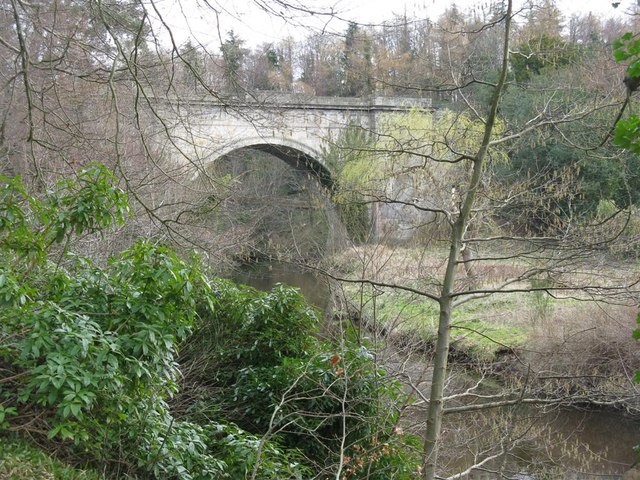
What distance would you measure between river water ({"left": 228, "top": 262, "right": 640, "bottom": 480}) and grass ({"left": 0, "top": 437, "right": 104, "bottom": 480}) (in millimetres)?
3795

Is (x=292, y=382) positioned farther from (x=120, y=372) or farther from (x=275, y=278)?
(x=275, y=278)

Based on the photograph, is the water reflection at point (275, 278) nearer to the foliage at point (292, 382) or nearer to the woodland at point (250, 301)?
the woodland at point (250, 301)

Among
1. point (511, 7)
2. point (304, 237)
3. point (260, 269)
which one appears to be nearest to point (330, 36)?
point (511, 7)

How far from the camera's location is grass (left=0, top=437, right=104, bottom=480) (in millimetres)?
3219

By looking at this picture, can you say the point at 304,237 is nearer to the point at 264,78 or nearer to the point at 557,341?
the point at 557,341

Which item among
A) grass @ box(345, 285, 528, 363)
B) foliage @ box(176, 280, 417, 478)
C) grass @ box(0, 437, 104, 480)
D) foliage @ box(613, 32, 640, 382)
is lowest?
grass @ box(345, 285, 528, 363)

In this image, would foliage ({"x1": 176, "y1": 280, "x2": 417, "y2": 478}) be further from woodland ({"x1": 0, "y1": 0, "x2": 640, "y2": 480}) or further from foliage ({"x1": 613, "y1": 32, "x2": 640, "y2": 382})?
foliage ({"x1": 613, "y1": 32, "x2": 640, "y2": 382})

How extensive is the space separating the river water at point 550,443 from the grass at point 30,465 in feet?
12.5

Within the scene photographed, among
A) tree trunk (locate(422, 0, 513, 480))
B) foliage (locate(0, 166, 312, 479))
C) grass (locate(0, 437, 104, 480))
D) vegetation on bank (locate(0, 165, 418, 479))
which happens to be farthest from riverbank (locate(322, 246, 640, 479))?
grass (locate(0, 437, 104, 480))

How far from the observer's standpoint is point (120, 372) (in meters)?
3.85

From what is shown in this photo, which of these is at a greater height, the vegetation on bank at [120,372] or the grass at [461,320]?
the vegetation on bank at [120,372]

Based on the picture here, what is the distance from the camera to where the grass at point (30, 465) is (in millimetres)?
3219

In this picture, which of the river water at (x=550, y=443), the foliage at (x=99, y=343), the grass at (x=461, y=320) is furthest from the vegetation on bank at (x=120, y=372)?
the grass at (x=461, y=320)

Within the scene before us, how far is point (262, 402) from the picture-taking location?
5676 mm
